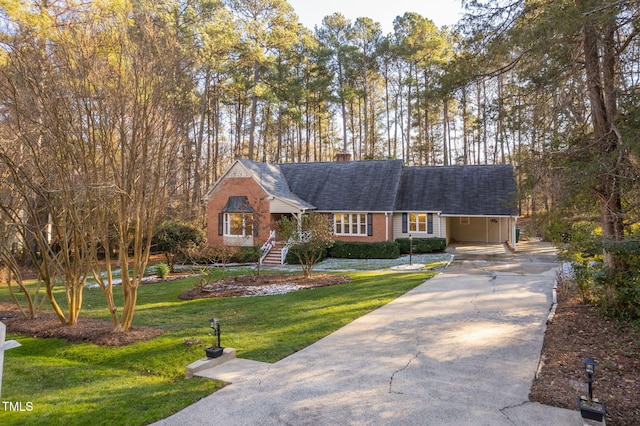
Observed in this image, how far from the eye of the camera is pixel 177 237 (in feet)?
73.8

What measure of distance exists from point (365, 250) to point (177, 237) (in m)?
11.0

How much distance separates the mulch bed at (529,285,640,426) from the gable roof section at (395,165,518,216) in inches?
577

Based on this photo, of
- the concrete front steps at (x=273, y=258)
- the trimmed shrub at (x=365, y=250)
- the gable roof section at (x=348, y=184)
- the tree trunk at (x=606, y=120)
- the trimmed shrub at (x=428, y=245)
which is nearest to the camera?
the tree trunk at (x=606, y=120)

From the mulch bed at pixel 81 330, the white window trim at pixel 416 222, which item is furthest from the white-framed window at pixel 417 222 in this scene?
the mulch bed at pixel 81 330

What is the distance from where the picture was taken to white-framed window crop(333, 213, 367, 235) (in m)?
23.4

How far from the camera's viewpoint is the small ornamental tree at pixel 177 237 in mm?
21688

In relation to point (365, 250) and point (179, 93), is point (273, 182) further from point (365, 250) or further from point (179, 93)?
point (179, 93)

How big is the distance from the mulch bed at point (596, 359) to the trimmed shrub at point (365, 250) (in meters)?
12.2

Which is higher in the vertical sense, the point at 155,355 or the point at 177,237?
the point at 177,237

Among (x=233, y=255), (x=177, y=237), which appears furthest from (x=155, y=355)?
(x=177, y=237)

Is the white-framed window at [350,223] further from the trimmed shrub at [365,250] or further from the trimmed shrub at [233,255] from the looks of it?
the trimmed shrub at [233,255]

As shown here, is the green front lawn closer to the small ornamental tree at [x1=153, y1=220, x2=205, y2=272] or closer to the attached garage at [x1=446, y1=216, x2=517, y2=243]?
the small ornamental tree at [x1=153, y1=220, x2=205, y2=272]

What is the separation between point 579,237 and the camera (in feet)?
29.0

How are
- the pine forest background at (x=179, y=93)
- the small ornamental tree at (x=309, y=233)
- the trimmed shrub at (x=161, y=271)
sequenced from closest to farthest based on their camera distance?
1. the pine forest background at (x=179, y=93)
2. the small ornamental tree at (x=309, y=233)
3. the trimmed shrub at (x=161, y=271)
